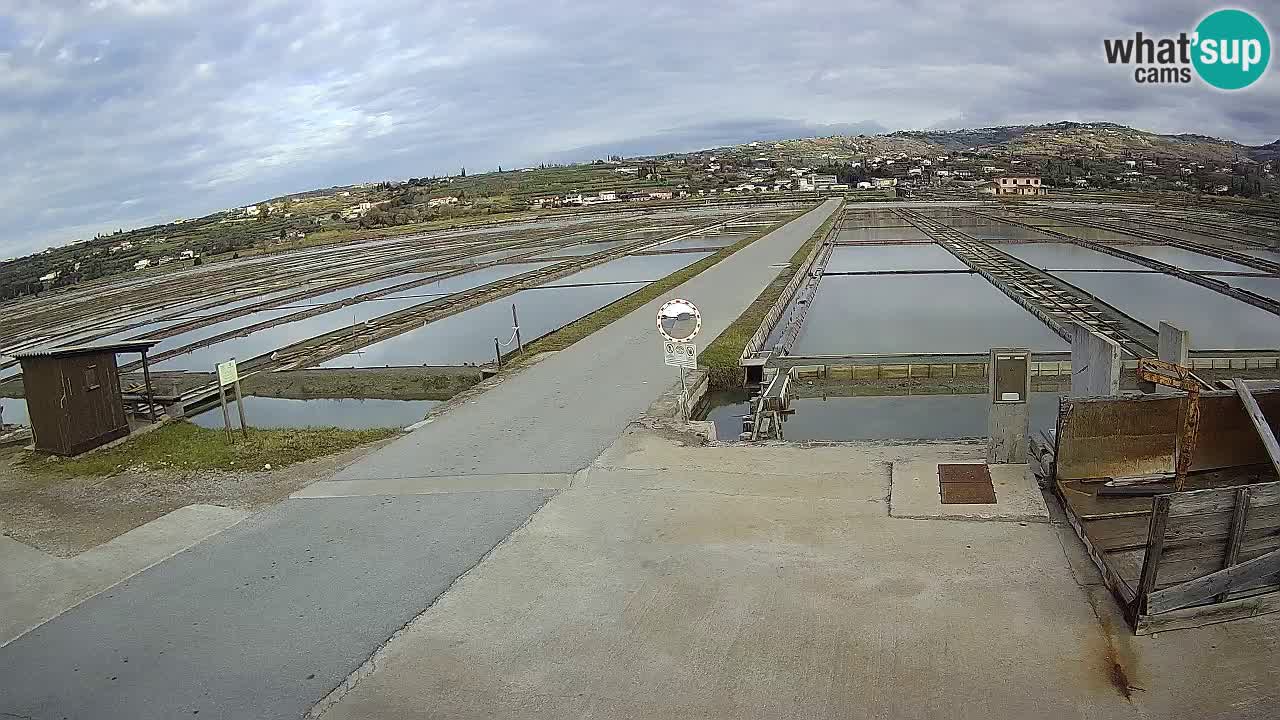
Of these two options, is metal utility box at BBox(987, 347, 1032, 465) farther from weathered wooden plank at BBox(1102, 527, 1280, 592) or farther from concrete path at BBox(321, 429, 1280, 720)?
weathered wooden plank at BBox(1102, 527, 1280, 592)

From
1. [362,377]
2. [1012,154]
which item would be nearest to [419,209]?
[362,377]

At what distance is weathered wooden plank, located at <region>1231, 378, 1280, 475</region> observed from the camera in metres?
5.42

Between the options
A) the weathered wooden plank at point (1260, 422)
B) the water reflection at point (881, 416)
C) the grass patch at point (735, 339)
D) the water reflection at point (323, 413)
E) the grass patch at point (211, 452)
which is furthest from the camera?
the grass patch at point (735, 339)

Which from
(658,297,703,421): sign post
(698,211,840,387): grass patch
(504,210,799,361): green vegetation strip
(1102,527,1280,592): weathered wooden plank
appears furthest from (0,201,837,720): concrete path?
(504,210,799,361): green vegetation strip

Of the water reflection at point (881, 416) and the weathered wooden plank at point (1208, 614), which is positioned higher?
the weathered wooden plank at point (1208, 614)

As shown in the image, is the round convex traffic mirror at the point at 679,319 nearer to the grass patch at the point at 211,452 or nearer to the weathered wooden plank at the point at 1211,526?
the grass patch at the point at 211,452

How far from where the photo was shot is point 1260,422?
18.6 ft

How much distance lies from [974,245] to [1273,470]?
29.4m

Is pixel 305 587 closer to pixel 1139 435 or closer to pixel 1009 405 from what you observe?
pixel 1009 405

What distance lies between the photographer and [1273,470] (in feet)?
19.9

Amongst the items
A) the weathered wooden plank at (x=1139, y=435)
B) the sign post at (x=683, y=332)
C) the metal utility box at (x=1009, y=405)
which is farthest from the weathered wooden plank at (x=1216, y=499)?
the sign post at (x=683, y=332)

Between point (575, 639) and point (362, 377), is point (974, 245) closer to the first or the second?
point (362, 377)

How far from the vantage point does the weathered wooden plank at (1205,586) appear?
4.35 m

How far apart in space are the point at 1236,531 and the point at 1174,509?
438 mm
